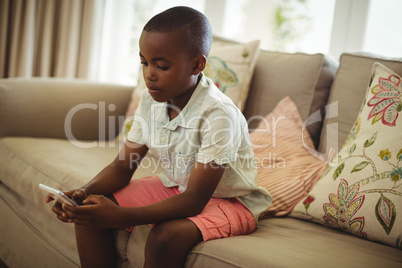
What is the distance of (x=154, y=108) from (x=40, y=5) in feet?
7.01

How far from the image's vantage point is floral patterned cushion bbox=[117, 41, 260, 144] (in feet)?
5.63

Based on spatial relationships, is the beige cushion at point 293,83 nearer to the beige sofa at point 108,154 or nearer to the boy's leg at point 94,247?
the beige sofa at point 108,154

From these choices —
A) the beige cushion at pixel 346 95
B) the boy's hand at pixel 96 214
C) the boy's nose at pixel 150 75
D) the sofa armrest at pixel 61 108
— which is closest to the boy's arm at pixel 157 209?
the boy's hand at pixel 96 214

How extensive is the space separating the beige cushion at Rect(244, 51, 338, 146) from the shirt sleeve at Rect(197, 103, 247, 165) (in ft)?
1.74

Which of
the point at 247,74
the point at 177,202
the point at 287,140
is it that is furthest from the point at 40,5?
the point at 177,202

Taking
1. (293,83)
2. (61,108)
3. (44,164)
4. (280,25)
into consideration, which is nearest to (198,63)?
(293,83)

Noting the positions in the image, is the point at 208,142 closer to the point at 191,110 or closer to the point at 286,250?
the point at 191,110

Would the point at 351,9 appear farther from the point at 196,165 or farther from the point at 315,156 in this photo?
the point at 196,165

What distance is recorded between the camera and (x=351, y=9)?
209 centimetres

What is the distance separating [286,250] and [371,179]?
355mm

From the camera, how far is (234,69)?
174cm

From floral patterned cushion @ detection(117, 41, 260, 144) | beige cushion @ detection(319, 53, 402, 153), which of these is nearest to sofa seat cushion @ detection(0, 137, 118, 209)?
floral patterned cushion @ detection(117, 41, 260, 144)

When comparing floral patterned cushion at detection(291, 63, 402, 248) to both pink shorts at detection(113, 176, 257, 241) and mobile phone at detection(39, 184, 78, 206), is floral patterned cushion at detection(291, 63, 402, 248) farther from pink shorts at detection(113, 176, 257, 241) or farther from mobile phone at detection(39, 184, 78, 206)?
mobile phone at detection(39, 184, 78, 206)

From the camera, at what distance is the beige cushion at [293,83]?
63.4 inches
